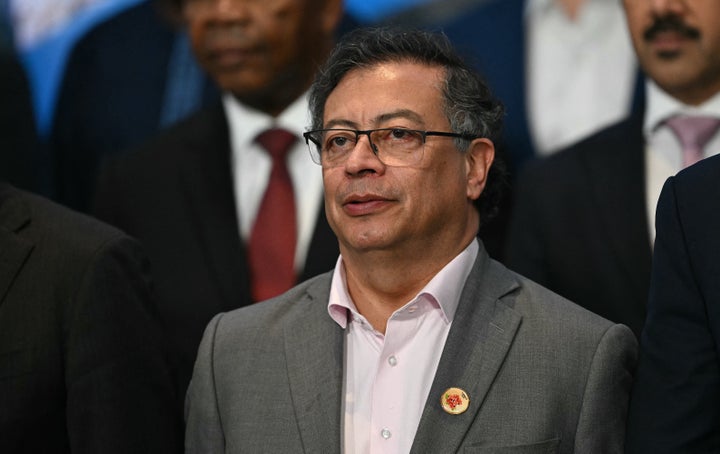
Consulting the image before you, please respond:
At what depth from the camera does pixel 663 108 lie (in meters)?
3.42

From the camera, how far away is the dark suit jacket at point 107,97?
13.0 feet

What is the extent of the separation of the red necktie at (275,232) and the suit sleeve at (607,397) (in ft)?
4.07

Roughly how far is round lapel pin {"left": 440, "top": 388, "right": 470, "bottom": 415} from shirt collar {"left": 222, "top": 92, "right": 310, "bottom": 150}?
137 cm

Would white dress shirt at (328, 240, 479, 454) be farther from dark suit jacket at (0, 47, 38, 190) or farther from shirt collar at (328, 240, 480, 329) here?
dark suit jacket at (0, 47, 38, 190)

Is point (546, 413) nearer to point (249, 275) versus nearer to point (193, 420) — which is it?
point (193, 420)

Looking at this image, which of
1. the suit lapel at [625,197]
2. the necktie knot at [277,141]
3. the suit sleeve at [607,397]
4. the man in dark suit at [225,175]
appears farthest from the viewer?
the necktie knot at [277,141]

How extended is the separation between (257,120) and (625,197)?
1048mm

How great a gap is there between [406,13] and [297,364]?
1.48m

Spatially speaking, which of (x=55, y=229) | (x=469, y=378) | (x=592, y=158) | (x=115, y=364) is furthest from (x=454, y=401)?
(x=592, y=158)

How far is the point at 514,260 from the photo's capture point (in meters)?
3.41

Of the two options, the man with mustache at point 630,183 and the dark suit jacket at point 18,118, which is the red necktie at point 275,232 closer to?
the man with mustache at point 630,183

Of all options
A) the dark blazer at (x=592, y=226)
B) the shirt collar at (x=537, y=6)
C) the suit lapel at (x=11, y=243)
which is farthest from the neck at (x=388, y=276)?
the shirt collar at (x=537, y=6)

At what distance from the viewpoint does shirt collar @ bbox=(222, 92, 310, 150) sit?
12.0 ft

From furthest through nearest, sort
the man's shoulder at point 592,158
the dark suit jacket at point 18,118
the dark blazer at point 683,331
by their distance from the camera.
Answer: the dark suit jacket at point 18,118 → the man's shoulder at point 592,158 → the dark blazer at point 683,331
